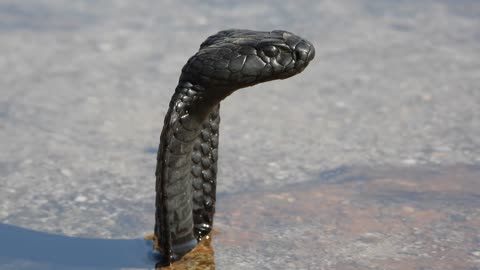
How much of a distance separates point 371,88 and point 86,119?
182 cm

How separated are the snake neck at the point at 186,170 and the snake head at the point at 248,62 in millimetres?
65

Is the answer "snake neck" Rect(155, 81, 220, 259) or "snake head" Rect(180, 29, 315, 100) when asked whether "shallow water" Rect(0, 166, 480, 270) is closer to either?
"snake neck" Rect(155, 81, 220, 259)

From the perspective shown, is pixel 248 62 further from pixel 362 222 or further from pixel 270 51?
pixel 362 222

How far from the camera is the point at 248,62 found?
388 cm

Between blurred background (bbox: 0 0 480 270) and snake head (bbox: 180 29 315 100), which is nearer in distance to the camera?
snake head (bbox: 180 29 315 100)

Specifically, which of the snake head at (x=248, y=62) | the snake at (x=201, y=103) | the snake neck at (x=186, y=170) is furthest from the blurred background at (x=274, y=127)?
the snake head at (x=248, y=62)

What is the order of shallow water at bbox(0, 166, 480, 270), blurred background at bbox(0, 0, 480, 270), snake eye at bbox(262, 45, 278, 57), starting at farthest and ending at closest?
blurred background at bbox(0, 0, 480, 270), shallow water at bbox(0, 166, 480, 270), snake eye at bbox(262, 45, 278, 57)

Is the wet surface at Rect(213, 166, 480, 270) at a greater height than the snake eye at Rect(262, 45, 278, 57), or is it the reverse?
the snake eye at Rect(262, 45, 278, 57)

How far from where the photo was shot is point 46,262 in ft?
14.5

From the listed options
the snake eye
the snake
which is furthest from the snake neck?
the snake eye

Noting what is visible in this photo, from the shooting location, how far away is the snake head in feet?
12.7

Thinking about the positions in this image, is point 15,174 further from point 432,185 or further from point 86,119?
point 432,185

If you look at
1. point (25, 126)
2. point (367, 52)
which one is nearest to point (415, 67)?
point (367, 52)

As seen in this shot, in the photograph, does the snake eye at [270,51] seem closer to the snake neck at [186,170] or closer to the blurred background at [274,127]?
the snake neck at [186,170]
